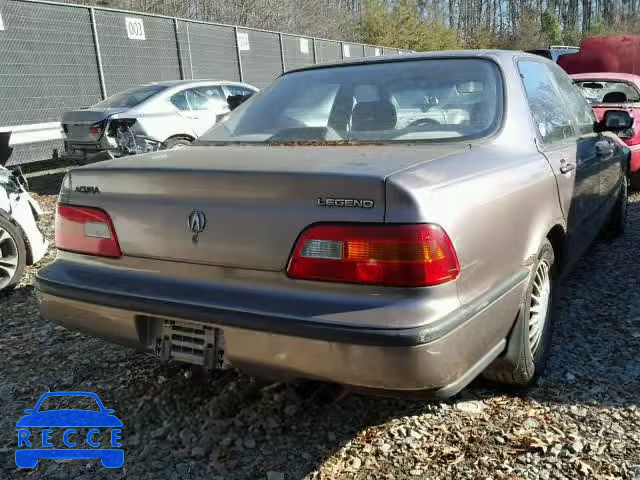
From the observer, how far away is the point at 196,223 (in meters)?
2.20

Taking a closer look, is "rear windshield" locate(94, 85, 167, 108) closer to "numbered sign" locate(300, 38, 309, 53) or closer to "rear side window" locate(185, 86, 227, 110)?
"rear side window" locate(185, 86, 227, 110)

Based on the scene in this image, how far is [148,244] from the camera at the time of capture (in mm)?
2326

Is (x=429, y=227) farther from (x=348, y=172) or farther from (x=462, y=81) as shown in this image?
(x=462, y=81)

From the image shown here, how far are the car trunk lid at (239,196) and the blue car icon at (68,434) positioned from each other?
0.85 m

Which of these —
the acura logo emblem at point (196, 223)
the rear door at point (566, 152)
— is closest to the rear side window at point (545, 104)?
the rear door at point (566, 152)

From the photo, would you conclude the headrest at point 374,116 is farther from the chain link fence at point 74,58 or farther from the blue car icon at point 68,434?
the chain link fence at point 74,58

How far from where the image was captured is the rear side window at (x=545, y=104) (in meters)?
3.05

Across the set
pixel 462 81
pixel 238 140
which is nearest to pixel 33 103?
pixel 238 140

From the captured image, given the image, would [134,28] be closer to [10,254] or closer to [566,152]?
[10,254]

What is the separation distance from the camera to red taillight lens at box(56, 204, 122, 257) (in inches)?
96.3

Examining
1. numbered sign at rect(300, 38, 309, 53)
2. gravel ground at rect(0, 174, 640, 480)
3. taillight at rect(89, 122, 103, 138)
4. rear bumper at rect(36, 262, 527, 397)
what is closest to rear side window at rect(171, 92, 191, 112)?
taillight at rect(89, 122, 103, 138)

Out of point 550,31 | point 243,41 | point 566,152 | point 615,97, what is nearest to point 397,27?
point 243,41

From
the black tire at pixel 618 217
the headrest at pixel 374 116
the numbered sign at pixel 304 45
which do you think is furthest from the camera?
the numbered sign at pixel 304 45

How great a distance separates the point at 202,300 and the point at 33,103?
9789mm
